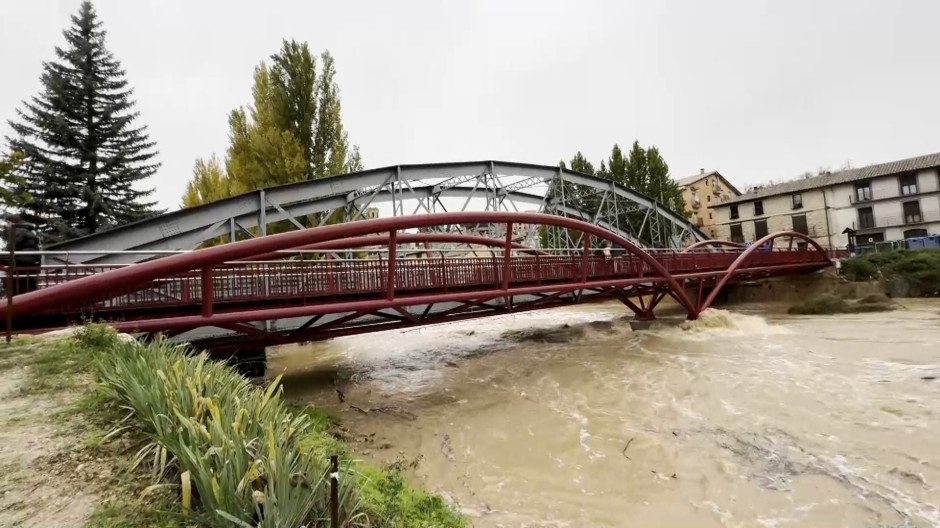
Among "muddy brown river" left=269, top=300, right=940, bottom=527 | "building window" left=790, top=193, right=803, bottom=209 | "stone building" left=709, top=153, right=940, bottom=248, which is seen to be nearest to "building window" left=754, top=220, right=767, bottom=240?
"stone building" left=709, top=153, right=940, bottom=248

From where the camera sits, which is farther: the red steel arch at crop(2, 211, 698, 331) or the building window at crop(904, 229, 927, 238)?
the building window at crop(904, 229, 927, 238)

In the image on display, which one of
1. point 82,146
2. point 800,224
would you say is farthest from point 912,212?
point 82,146

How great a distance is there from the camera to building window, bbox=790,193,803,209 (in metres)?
39.9

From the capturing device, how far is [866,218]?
3662cm

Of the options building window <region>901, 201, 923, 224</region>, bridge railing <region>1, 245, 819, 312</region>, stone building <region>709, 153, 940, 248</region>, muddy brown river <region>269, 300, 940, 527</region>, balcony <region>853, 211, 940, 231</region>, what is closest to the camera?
muddy brown river <region>269, 300, 940, 527</region>

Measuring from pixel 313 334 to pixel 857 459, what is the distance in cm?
1032

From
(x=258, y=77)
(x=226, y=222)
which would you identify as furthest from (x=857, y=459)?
(x=258, y=77)

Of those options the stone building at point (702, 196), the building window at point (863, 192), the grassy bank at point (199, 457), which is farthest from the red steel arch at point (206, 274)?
the stone building at point (702, 196)

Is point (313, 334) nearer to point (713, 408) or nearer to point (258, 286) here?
point (258, 286)

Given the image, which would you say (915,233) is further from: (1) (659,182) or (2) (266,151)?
(2) (266,151)

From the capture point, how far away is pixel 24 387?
4.05 metres

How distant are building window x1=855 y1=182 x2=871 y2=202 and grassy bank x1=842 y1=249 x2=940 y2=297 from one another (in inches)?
601

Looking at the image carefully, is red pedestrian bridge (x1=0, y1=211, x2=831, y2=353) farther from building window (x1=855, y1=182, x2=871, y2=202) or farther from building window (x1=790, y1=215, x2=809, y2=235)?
building window (x1=855, y1=182, x2=871, y2=202)

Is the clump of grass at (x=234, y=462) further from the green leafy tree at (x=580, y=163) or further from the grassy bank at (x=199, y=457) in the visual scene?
the green leafy tree at (x=580, y=163)
